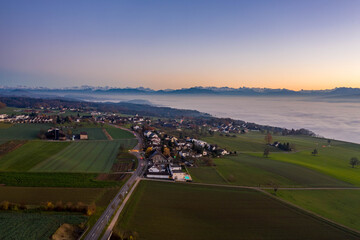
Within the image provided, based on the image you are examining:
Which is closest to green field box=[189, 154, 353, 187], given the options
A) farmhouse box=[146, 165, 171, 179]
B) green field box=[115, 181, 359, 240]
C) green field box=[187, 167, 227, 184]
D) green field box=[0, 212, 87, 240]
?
green field box=[187, 167, 227, 184]

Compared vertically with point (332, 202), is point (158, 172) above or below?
above

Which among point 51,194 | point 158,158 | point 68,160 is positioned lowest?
point 51,194

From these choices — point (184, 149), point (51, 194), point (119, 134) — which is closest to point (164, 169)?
point (184, 149)

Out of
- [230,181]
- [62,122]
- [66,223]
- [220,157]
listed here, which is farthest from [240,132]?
[66,223]

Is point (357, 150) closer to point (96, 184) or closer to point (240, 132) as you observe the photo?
point (240, 132)

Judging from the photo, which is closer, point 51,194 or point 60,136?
point 51,194

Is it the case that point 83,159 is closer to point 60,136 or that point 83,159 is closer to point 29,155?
point 29,155

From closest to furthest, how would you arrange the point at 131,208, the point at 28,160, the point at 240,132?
the point at 131,208, the point at 28,160, the point at 240,132
